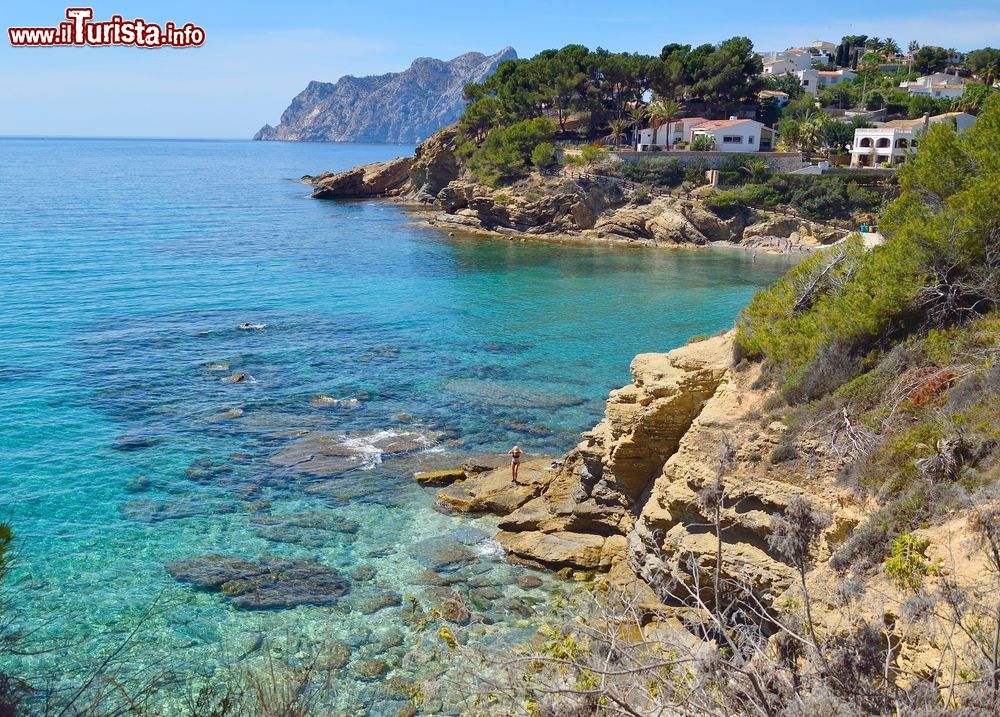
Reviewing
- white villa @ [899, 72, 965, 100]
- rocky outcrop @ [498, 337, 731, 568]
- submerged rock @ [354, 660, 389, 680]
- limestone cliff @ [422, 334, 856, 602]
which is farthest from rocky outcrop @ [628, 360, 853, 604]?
white villa @ [899, 72, 965, 100]

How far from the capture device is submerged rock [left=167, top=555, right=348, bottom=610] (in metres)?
16.5

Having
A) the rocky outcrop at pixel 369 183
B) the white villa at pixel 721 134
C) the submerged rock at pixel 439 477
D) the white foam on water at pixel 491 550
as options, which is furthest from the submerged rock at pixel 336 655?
the rocky outcrop at pixel 369 183

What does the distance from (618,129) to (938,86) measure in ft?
154

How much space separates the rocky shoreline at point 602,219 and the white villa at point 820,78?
56722 millimetres

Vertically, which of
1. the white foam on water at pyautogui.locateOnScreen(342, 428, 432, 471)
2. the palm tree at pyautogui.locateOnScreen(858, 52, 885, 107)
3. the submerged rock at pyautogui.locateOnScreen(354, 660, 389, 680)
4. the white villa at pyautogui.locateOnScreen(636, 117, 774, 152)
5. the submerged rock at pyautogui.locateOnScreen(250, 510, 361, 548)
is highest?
the palm tree at pyautogui.locateOnScreen(858, 52, 885, 107)

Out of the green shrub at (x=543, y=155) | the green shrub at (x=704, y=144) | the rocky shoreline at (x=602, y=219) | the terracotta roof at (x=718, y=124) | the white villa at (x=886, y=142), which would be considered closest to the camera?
the rocky shoreline at (x=602, y=219)

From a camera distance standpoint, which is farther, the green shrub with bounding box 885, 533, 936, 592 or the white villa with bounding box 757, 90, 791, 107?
the white villa with bounding box 757, 90, 791, 107

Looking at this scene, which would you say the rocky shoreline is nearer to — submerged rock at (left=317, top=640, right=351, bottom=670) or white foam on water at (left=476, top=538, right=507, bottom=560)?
white foam on water at (left=476, top=538, right=507, bottom=560)

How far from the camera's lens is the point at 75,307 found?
135 feet

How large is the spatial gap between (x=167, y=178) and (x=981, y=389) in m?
140

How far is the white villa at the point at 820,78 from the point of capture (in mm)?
118125

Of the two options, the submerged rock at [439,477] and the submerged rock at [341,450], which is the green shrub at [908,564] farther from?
the submerged rock at [341,450]

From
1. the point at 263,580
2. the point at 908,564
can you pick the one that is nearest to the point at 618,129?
the point at 263,580

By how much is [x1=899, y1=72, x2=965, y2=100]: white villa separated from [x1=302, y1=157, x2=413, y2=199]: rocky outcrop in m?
66.3
